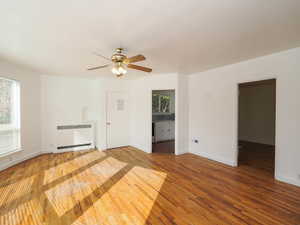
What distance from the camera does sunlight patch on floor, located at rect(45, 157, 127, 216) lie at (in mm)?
2123

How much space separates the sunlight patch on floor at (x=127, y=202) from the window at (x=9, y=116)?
9.65ft

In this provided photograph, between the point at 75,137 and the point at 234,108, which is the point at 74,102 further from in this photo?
the point at 234,108

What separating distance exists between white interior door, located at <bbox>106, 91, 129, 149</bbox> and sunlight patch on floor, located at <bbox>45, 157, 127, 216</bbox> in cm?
145

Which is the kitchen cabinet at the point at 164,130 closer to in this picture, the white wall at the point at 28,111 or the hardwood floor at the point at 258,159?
the hardwood floor at the point at 258,159

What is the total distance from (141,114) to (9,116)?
11.3 feet

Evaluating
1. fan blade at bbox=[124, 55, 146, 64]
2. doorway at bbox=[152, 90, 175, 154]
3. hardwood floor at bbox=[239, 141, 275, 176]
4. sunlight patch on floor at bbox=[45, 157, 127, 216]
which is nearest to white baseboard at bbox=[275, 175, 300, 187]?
hardwood floor at bbox=[239, 141, 275, 176]

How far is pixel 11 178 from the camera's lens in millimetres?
2879

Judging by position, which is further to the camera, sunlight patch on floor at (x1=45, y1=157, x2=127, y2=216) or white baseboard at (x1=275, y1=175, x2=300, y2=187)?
white baseboard at (x1=275, y1=175, x2=300, y2=187)

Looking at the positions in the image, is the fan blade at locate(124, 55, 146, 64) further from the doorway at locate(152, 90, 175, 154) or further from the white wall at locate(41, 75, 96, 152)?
the doorway at locate(152, 90, 175, 154)

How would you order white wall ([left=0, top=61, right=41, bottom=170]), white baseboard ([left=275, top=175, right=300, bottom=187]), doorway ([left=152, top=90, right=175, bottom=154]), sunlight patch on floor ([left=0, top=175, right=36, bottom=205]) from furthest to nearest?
doorway ([left=152, top=90, right=175, bottom=154]) → white wall ([left=0, top=61, right=41, bottom=170]) → white baseboard ([left=275, top=175, right=300, bottom=187]) → sunlight patch on floor ([left=0, top=175, right=36, bottom=205])

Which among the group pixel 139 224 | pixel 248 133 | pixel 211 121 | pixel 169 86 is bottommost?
pixel 139 224

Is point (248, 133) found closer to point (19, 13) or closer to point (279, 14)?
point (279, 14)

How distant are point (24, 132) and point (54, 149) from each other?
1.02 m

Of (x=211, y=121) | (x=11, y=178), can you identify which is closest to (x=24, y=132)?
(x=11, y=178)
